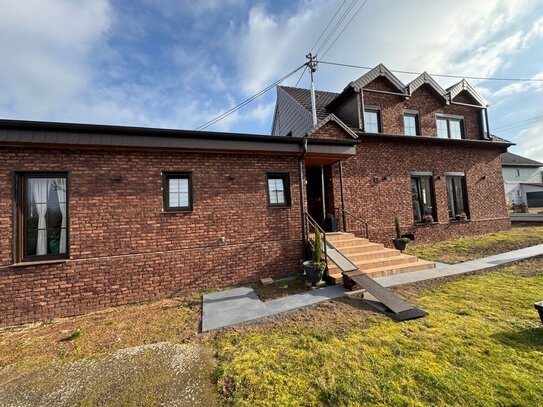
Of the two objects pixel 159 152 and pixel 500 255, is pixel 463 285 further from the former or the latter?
pixel 159 152

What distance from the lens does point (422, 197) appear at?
10969 millimetres

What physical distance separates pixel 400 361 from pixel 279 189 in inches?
197

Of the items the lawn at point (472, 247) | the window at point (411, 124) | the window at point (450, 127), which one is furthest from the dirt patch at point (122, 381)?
the window at point (450, 127)

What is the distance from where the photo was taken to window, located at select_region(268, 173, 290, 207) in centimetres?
705

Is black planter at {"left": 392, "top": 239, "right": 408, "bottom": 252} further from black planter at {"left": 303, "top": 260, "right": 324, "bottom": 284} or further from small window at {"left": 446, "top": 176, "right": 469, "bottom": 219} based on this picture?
black planter at {"left": 303, "top": 260, "right": 324, "bottom": 284}

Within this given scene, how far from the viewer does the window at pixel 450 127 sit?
12078 millimetres

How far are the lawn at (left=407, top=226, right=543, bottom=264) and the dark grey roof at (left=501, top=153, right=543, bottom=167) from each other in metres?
27.7

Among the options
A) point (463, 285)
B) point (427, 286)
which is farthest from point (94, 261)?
point (463, 285)

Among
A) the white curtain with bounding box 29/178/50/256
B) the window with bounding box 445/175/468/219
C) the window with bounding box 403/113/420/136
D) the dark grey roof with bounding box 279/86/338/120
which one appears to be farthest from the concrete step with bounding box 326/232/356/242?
the white curtain with bounding box 29/178/50/256

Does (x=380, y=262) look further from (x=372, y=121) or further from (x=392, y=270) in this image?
(x=372, y=121)

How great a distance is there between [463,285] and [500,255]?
3784mm

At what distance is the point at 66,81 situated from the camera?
→ 8.10 metres

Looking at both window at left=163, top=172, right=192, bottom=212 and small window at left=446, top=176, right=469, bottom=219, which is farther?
small window at left=446, top=176, right=469, bottom=219

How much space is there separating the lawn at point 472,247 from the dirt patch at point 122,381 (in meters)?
7.86
